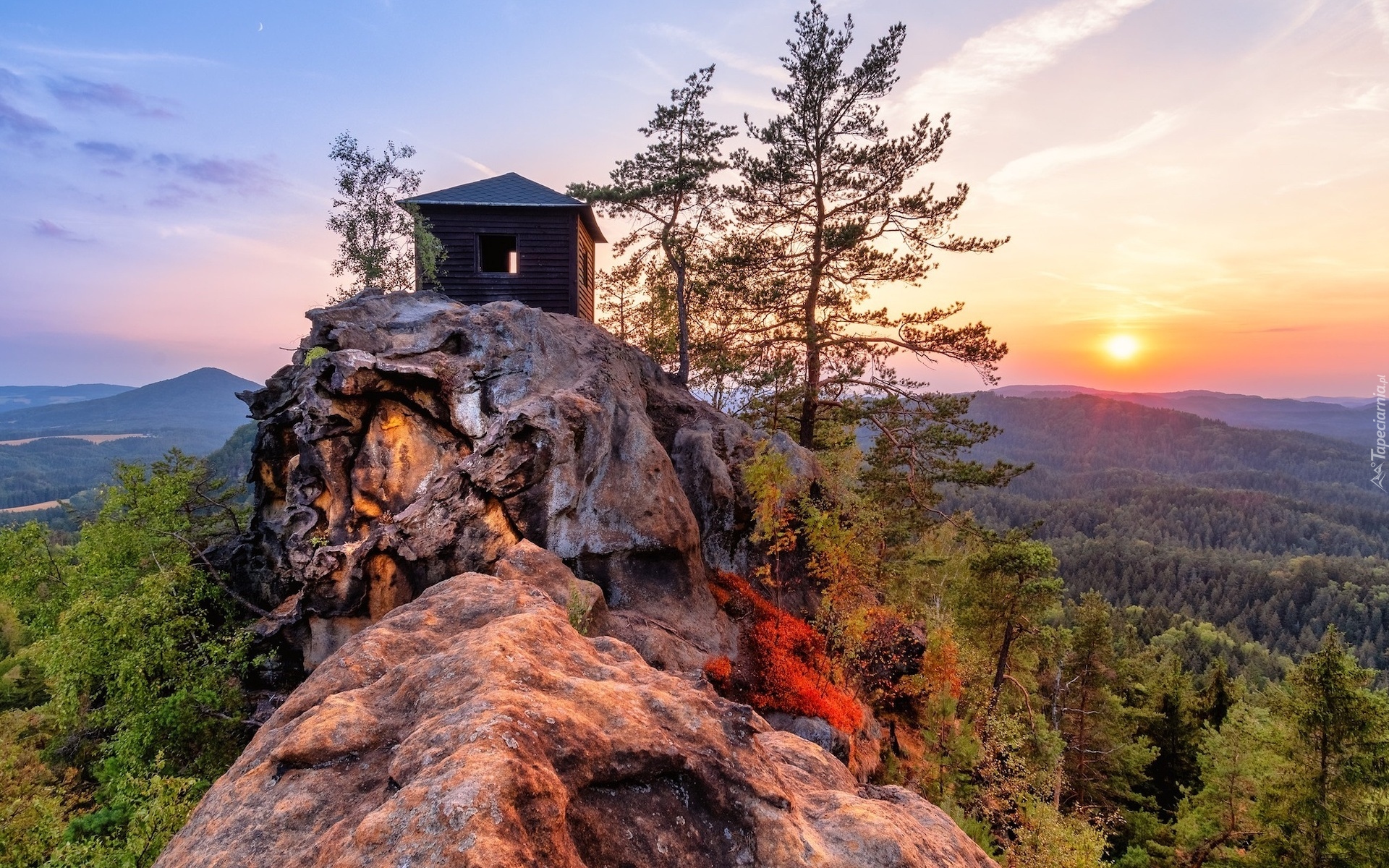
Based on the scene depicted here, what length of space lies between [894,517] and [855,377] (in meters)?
6.09

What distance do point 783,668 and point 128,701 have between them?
16143mm

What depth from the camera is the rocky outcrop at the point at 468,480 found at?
13.8 meters

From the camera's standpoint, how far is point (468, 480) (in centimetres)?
1431

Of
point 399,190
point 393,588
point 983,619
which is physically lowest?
point 983,619

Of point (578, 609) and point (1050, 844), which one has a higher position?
point (578, 609)

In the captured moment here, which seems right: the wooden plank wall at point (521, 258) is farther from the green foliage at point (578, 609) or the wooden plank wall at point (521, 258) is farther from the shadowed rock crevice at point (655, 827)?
the shadowed rock crevice at point (655, 827)

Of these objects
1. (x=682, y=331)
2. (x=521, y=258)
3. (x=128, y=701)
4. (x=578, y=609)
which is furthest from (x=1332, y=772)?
(x=128, y=701)

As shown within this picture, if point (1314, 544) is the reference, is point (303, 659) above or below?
above

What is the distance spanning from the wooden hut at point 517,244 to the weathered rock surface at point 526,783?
19.3 meters

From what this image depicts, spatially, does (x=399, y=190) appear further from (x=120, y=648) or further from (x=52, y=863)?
(x=52, y=863)

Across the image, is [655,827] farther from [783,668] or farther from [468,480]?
[468,480]

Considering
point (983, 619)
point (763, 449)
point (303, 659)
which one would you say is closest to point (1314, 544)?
point (983, 619)

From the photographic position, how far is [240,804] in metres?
3.80

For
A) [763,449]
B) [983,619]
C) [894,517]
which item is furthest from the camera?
[983,619]
